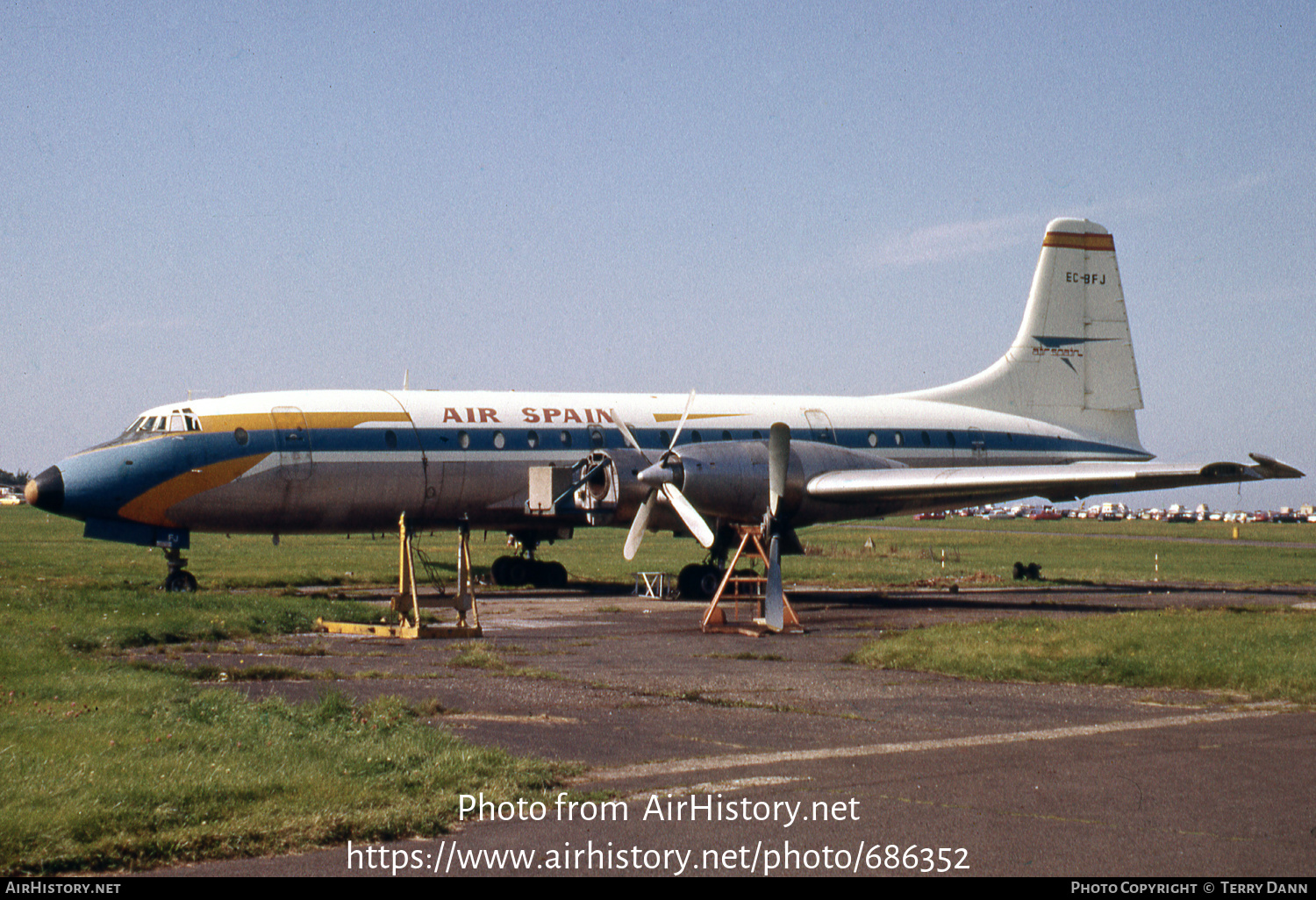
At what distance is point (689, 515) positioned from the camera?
24281mm

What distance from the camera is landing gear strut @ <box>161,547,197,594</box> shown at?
82.8 feet

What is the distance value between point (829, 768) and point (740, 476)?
52.1 ft

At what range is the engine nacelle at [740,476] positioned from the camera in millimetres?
25125

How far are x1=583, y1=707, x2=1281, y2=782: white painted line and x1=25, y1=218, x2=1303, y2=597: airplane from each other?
951 cm

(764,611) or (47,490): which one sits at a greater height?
(47,490)

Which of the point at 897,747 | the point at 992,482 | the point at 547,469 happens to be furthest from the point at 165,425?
the point at 897,747

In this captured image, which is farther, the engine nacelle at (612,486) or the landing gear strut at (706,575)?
the landing gear strut at (706,575)

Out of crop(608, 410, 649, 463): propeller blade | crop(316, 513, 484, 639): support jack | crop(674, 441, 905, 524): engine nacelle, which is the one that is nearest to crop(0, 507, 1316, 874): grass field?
crop(316, 513, 484, 639): support jack

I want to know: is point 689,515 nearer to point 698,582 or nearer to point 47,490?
point 698,582

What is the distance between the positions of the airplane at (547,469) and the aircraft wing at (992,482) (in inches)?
2.3

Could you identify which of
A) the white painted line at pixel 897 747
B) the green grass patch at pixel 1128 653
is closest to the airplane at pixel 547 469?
the green grass patch at pixel 1128 653

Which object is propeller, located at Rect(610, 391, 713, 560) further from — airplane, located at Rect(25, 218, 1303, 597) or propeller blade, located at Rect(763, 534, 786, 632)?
propeller blade, located at Rect(763, 534, 786, 632)

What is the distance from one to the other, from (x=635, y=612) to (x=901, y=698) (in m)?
11.9

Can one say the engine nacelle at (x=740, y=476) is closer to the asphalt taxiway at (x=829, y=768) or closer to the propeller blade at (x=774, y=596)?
the propeller blade at (x=774, y=596)
